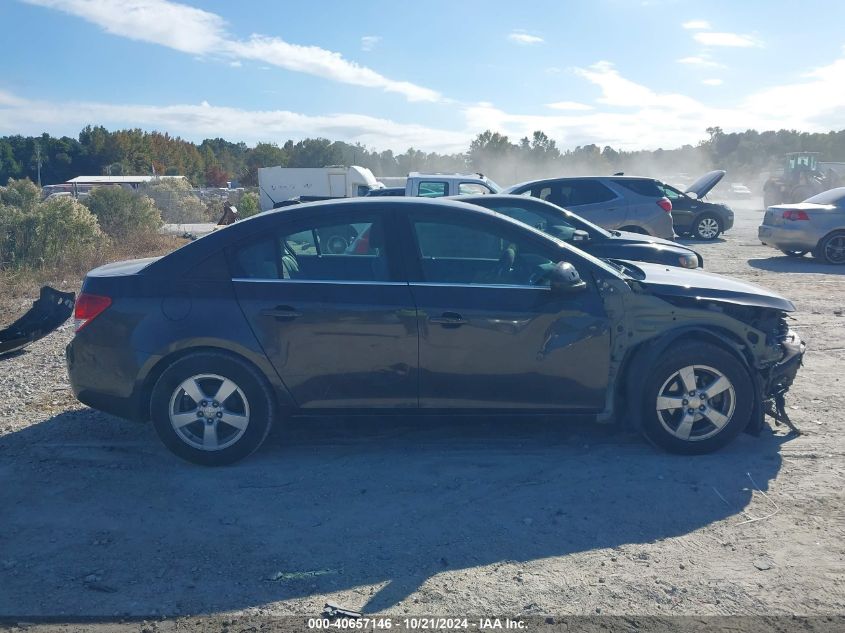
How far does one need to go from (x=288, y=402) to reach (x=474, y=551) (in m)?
1.73

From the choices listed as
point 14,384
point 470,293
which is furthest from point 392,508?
point 14,384

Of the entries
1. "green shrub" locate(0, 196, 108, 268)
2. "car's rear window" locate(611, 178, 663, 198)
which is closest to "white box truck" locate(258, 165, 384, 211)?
"car's rear window" locate(611, 178, 663, 198)

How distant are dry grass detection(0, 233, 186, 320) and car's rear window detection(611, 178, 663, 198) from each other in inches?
390

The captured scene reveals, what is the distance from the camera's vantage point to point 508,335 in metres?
5.06

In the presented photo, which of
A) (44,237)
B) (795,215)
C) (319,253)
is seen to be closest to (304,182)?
(44,237)

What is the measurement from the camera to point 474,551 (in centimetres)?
399

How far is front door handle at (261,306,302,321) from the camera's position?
5.06 meters

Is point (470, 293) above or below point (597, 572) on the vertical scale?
above

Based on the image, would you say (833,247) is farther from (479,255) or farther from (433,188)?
(479,255)

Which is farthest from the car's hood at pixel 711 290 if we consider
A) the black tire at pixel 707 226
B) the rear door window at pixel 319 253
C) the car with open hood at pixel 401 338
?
the black tire at pixel 707 226

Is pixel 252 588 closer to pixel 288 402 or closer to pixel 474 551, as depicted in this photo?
pixel 474 551

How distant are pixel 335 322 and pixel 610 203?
11622 millimetres

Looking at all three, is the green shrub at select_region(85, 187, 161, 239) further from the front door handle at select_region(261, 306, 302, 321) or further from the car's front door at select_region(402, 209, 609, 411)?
the car's front door at select_region(402, 209, 609, 411)

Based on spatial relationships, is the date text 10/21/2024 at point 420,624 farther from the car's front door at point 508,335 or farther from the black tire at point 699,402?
the black tire at point 699,402
